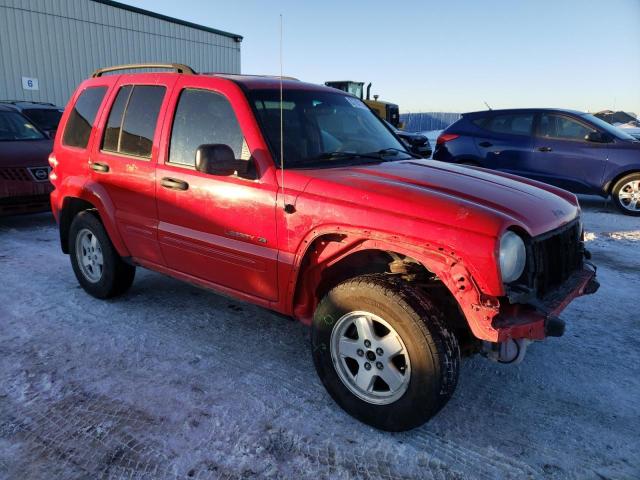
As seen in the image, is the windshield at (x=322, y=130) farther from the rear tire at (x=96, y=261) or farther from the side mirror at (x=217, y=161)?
the rear tire at (x=96, y=261)

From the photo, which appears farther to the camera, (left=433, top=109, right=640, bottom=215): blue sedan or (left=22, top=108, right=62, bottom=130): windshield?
(left=22, top=108, right=62, bottom=130): windshield

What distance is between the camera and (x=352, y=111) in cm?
391

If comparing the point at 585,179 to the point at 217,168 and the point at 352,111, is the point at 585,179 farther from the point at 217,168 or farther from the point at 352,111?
the point at 217,168

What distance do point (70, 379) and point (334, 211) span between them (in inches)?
77.1

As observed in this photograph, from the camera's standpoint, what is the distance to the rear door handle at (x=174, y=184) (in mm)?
3414

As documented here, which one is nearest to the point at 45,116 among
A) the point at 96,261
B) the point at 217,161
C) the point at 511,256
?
the point at 96,261

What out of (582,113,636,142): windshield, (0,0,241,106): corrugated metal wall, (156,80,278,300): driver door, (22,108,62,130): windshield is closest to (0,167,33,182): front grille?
(22,108,62,130): windshield

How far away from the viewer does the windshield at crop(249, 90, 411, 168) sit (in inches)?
126

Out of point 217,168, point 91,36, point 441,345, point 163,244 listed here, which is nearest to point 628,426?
point 441,345

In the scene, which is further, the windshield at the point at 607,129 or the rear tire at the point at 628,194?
the windshield at the point at 607,129

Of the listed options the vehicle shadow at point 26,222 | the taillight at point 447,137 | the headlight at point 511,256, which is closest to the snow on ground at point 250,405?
the headlight at point 511,256

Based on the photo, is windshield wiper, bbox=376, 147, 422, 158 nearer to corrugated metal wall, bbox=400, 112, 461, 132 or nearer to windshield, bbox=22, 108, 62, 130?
windshield, bbox=22, 108, 62, 130

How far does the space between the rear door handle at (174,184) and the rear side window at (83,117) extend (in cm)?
121

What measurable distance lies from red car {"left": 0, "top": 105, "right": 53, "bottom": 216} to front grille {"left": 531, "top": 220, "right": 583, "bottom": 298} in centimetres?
681
